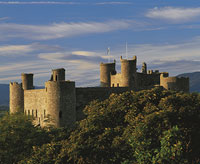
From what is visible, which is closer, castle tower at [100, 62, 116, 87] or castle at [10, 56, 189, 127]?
castle at [10, 56, 189, 127]

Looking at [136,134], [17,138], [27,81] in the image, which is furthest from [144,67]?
[136,134]

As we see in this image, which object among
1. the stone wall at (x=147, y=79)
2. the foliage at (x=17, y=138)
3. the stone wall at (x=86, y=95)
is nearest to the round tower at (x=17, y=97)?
the stone wall at (x=86, y=95)

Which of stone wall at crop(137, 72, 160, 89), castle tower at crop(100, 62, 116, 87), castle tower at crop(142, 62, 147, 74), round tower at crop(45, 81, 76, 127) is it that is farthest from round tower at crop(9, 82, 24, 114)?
castle tower at crop(142, 62, 147, 74)

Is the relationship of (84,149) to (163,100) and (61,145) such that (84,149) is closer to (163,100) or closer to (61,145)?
(61,145)

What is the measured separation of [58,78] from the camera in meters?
53.6

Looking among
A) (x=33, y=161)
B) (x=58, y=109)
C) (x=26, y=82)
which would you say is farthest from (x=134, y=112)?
(x=26, y=82)

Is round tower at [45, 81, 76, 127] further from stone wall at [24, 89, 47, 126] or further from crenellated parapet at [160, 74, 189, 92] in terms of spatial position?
crenellated parapet at [160, 74, 189, 92]

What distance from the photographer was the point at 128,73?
183ft

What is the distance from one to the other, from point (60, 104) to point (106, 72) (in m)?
21.0

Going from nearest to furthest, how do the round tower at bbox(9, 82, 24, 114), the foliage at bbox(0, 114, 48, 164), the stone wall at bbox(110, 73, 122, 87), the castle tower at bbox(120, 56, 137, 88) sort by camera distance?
the foliage at bbox(0, 114, 48, 164)
the castle tower at bbox(120, 56, 137, 88)
the round tower at bbox(9, 82, 24, 114)
the stone wall at bbox(110, 73, 122, 87)

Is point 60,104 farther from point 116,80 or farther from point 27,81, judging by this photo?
point 116,80

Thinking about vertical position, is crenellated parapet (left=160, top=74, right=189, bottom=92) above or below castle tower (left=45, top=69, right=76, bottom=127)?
above

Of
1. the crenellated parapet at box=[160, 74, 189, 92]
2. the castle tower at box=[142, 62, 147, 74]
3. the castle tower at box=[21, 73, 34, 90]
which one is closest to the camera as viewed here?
the crenellated parapet at box=[160, 74, 189, 92]

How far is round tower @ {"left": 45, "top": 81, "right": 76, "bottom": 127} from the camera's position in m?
42.6
